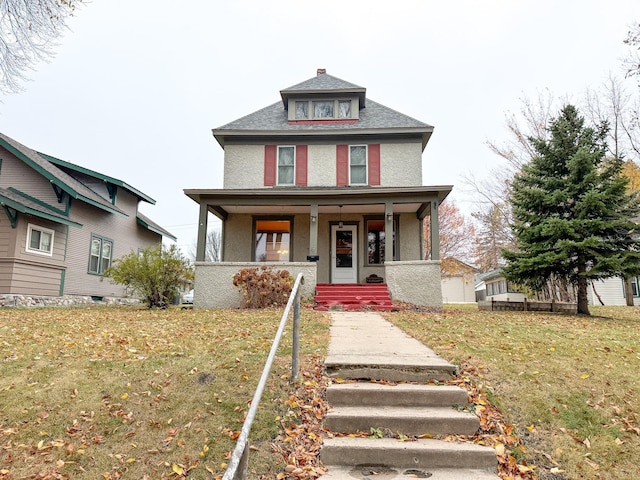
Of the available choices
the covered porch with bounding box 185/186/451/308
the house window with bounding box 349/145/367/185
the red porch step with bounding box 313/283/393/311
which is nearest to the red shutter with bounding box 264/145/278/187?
the covered porch with bounding box 185/186/451/308

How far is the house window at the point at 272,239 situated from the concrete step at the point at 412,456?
1194 centimetres

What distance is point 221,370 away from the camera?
447 centimetres

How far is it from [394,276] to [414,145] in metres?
5.72

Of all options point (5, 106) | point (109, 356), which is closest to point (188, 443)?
A: point (109, 356)

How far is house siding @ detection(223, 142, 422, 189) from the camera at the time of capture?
15.0m

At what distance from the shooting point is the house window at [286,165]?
50.2ft

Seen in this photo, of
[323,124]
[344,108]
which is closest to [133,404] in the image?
[323,124]

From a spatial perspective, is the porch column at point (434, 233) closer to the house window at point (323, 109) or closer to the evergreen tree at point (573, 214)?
the evergreen tree at point (573, 214)

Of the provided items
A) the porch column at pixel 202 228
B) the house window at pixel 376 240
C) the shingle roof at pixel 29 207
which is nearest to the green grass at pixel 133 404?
the porch column at pixel 202 228

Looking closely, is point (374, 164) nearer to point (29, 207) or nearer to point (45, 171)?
point (29, 207)

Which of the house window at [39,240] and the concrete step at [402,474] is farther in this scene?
the house window at [39,240]

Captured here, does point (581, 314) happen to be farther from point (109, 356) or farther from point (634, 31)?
point (109, 356)

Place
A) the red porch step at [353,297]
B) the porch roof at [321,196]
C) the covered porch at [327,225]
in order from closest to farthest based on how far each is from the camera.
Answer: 1. the red porch step at [353,297]
2. the porch roof at [321,196]
3. the covered porch at [327,225]

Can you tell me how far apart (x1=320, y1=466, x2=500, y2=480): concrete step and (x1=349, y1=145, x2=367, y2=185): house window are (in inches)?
497
